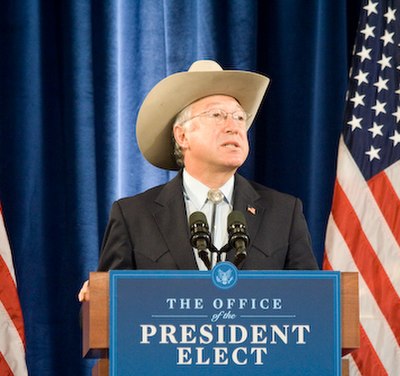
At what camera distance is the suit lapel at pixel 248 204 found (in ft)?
10.1

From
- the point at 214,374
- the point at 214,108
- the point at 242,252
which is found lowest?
the point at 214,374

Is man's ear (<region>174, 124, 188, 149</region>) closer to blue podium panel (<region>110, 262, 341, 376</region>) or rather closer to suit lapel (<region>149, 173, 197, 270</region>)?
suit lapel (<region>149, 173, 197, 270</region>)

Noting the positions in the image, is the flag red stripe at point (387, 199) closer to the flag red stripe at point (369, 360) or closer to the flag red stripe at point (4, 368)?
the flag red stripe at point (369, 360)

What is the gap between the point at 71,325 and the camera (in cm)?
427

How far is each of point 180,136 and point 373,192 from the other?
117cm

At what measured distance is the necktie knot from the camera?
10.2 feet

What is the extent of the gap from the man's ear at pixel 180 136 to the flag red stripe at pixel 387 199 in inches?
45.9

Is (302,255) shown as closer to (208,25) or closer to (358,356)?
(358,356)

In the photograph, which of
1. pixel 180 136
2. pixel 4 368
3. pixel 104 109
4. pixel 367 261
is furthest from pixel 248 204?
pixel 104 109

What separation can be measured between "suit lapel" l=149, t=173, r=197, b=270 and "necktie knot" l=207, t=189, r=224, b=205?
0.09 m

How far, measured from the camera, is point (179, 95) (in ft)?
11.0

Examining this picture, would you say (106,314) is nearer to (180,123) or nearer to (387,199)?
(180,123)

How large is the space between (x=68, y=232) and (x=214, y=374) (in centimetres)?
217

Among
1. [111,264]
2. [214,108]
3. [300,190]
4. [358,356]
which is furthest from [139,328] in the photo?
[300,190]
